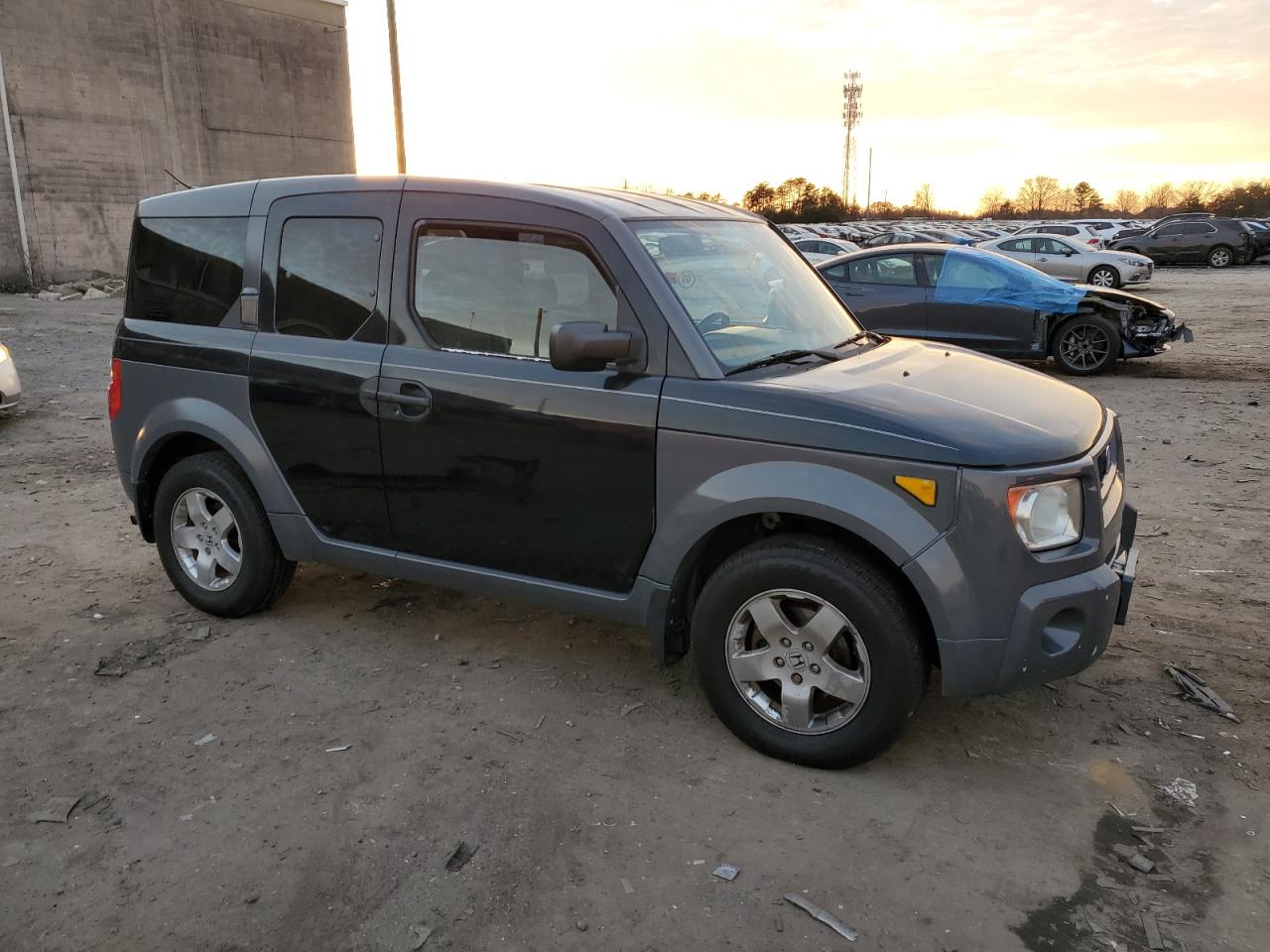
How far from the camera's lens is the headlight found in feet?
10.2

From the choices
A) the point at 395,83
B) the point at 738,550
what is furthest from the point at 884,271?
the point at 395,83

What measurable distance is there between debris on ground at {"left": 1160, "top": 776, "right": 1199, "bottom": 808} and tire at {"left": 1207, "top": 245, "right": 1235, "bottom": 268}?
3453 cm

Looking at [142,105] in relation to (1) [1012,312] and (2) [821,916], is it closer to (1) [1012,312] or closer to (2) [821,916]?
(1) [1012,312]

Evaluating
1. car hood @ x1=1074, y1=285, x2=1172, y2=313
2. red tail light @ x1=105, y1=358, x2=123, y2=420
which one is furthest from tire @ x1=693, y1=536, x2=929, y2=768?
car hood @ x1=1074, y1=285, x2=1172, y2=313

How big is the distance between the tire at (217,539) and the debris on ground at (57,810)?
4.73 feet

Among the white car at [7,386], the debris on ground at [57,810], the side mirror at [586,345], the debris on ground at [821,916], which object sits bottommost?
the debris on ground at [821,916]

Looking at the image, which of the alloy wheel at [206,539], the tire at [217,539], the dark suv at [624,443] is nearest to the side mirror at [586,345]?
the dark suv at [624,443]

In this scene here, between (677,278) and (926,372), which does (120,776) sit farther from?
(926,372)

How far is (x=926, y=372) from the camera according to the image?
386 centimetres

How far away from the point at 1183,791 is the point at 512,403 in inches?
108

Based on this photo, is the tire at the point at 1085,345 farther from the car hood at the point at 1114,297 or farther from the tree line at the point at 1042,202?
the tree line at the point at 1042,202

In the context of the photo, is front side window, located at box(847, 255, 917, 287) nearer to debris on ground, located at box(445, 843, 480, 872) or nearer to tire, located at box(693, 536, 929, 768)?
tire, located at box(693, 536, 929, 768)

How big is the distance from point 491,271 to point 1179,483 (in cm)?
558

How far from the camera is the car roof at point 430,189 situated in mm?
3852
